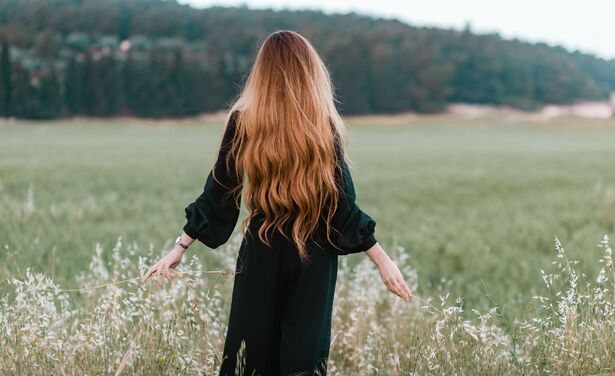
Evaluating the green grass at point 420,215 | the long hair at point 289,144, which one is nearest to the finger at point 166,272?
the long hair at point 289,144

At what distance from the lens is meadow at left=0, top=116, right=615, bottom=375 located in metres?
3.21

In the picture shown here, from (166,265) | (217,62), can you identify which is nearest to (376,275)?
(166,265)

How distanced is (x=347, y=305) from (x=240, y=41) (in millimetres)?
104899

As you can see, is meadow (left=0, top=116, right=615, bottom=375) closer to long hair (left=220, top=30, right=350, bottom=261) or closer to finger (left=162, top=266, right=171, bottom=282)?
finger (left=162, top=266, right=171, bottom=282)

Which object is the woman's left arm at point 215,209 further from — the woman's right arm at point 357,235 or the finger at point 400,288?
the finger at point 400,288

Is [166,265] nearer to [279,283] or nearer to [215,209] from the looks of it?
[215,209]

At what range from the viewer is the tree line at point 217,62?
277 feet

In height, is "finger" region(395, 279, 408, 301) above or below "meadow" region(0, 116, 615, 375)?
above

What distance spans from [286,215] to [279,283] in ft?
1.13

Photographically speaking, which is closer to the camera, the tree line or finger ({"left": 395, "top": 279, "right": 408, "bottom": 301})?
finger ({"left": 395, "top": 279, "right": 408, "bottom": 301})

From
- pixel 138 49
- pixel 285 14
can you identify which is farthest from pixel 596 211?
pixel 285 14

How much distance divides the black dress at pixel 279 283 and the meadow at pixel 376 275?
1.04 ft

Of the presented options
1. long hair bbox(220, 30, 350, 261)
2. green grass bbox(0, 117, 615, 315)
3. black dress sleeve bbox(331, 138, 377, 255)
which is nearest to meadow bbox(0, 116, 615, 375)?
green grass bbox(0, 117, 615, 315)

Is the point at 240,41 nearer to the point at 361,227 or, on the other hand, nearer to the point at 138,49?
the point at 138,49
